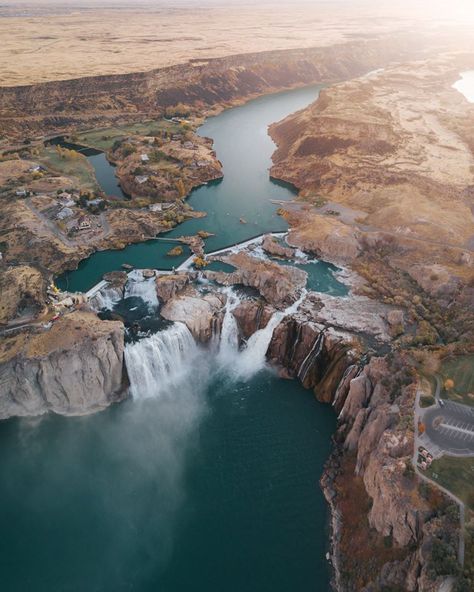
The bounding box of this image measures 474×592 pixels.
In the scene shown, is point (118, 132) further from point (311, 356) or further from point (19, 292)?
point (311, 356)

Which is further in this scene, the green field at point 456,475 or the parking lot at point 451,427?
the parking lot at point 451,427

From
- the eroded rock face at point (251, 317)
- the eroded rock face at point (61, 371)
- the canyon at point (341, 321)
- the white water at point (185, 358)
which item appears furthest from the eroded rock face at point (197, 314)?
the eroded rock face at point (61, 371)

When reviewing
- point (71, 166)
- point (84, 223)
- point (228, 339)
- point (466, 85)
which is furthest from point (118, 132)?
point (466, 85)

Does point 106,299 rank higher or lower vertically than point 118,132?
lower

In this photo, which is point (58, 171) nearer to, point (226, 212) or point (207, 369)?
point (226, 212)

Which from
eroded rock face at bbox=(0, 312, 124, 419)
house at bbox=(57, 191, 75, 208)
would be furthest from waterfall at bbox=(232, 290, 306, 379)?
house at bbox=(57, 191, 75, 208)

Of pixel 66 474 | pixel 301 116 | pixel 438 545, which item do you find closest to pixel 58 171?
pixel 301 116

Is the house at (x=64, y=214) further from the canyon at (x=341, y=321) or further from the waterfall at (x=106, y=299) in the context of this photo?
the waterfall at (x=106, y=299)
